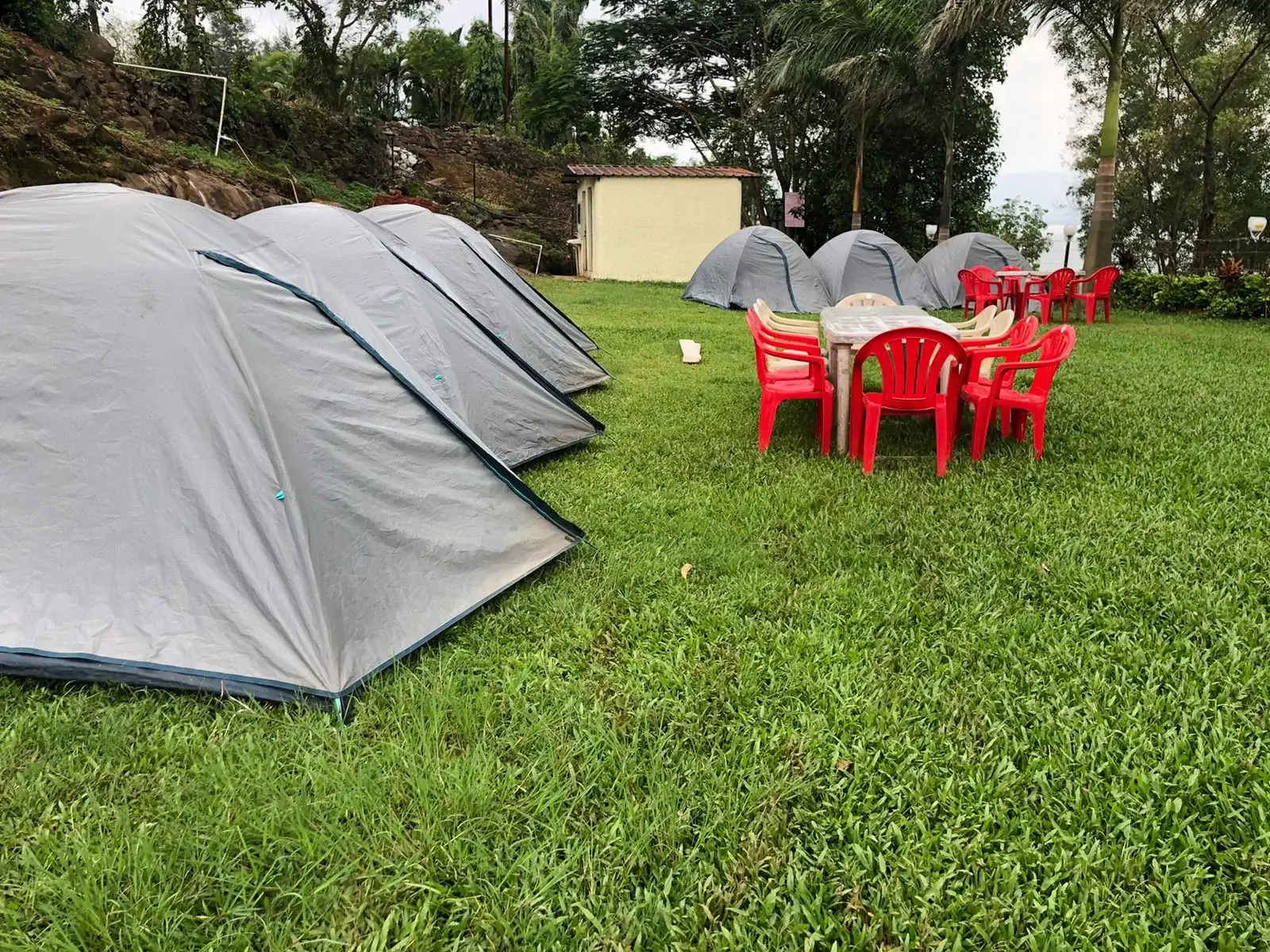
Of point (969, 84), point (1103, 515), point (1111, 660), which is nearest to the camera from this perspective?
point (1111, 660)

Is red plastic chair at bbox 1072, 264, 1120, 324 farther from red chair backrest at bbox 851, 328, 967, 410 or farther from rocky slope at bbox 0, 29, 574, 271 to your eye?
rocky slope at bbox 0, 29, 574, 271

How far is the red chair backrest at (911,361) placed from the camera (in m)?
4.73

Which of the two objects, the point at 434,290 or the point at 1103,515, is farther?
the point at 434,290

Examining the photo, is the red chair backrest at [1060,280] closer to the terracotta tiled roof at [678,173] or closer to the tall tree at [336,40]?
the terracotta tiled roof at [678,173]

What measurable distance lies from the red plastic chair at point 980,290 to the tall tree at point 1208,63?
483cm

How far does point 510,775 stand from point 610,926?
1.91 ft

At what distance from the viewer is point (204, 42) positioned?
62.8ft

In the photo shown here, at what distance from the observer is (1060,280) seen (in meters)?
12.5

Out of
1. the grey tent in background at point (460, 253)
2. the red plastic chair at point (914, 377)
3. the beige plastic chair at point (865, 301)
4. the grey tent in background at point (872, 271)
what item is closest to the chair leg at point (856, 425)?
the red plastic chair at point (914, 377)

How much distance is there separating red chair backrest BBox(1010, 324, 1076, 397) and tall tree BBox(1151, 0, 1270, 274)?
12.7 meters

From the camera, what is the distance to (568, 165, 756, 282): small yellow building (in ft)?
64.0

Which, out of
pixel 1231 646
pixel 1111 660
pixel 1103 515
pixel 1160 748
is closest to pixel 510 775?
pixel 1160 748

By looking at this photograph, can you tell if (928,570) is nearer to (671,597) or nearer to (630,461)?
(671,597)

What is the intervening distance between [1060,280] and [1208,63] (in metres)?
16.0
